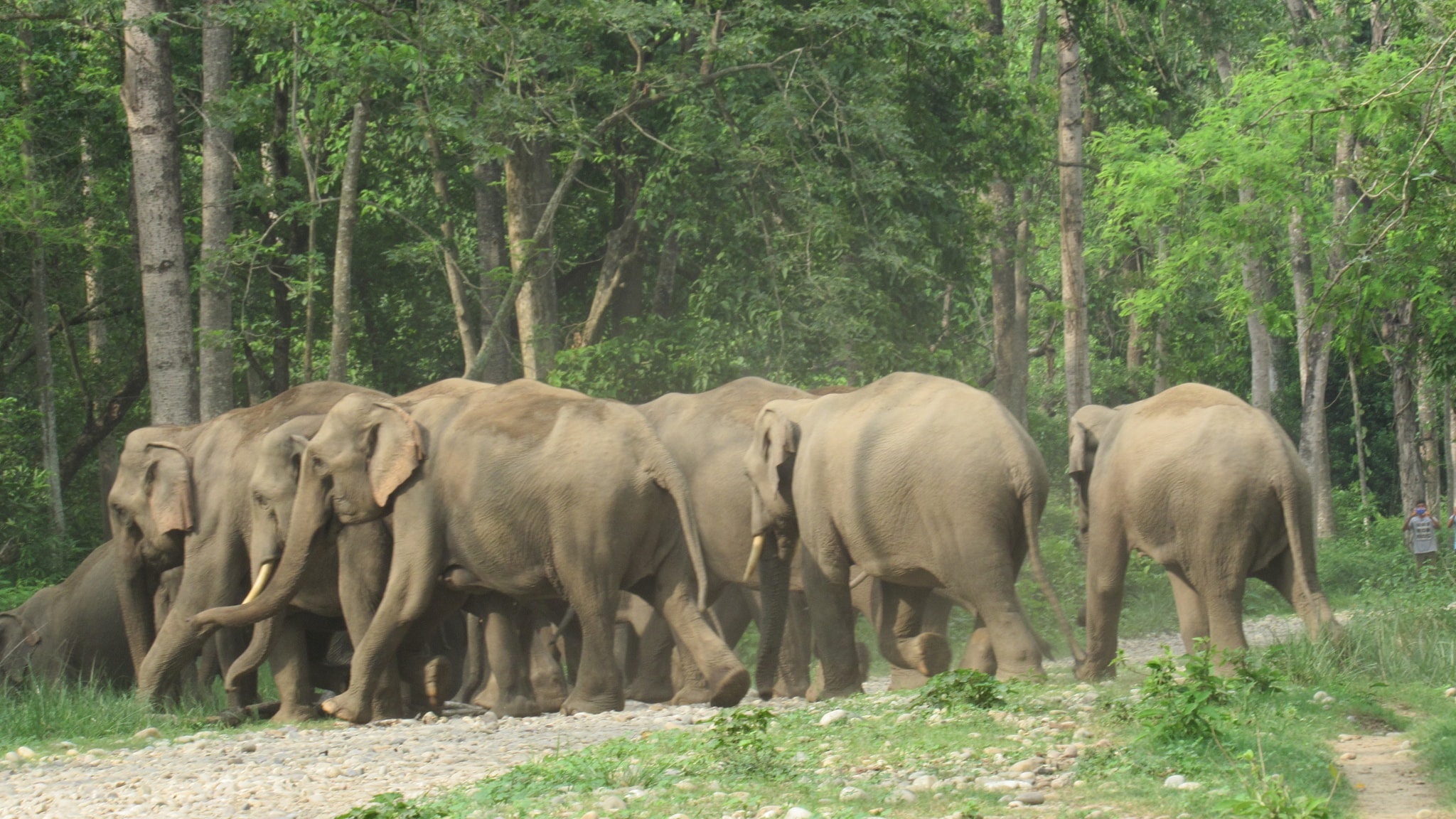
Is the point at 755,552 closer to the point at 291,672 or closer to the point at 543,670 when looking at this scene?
the point at 543,670

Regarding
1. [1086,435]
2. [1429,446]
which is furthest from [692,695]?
[1429,446]

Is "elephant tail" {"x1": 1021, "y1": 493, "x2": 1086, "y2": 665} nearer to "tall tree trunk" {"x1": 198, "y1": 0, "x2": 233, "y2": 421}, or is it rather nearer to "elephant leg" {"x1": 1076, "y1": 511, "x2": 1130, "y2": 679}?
"elephant leg" {"x1": 1076, "y1": 511, "x2": 1130, "y2": 679}

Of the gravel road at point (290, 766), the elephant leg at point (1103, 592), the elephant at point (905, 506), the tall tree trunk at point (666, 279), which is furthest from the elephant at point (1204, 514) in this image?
the tall tree trunk at point (666, 279)

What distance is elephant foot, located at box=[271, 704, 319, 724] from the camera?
10500mm

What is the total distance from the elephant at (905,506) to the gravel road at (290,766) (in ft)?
4.66

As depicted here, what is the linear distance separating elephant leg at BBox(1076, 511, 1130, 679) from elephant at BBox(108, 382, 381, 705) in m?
5.30

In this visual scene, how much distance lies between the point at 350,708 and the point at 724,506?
10.2 ft

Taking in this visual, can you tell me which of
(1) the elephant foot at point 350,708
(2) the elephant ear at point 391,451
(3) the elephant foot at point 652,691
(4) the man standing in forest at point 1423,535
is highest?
(2) the elephant ear at point 391,451

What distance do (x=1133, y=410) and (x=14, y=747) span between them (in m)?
6.90

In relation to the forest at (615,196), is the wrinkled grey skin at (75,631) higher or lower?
lower

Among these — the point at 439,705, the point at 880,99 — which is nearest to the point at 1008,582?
the point at 439,705

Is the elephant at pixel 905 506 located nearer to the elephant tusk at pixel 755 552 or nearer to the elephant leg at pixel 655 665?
the elephant tusk at pixel 755 552

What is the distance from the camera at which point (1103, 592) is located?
35.0ft

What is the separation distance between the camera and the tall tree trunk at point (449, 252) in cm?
1691
